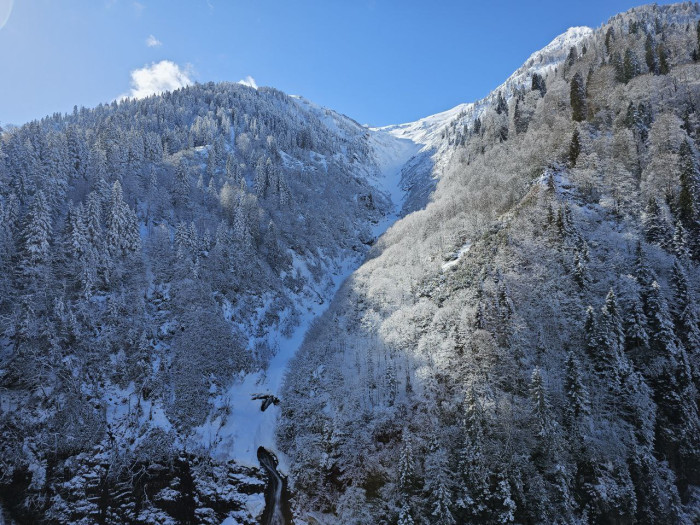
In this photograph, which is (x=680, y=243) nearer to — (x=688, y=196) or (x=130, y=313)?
(x=688, y=196)

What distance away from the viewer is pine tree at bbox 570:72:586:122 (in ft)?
259

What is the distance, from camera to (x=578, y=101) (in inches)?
3209

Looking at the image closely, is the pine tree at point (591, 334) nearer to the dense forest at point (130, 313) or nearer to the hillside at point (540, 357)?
the hillside at point (540, 357)

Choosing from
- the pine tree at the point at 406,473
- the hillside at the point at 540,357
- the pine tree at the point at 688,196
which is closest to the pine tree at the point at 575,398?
the hillside at the point at 540,357

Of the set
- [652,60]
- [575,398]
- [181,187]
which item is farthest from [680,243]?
[181,187]

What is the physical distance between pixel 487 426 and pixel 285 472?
98.0ft

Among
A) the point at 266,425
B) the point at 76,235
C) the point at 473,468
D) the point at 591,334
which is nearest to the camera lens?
the point at 473,468

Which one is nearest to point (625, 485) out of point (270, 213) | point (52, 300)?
point (52, 300)

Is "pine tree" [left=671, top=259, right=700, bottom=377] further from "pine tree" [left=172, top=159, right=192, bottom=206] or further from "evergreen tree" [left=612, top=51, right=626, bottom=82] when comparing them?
"pine tree" [left=172, top=159, right=192, bottom=206]

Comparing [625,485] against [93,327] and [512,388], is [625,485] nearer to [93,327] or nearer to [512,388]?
[512,388]

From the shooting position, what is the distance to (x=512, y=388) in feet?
143

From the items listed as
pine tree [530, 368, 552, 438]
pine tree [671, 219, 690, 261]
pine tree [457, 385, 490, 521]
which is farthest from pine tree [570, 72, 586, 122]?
pine tree [457, 385, 490, 521]

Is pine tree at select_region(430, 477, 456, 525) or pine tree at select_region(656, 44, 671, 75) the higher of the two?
pine tree at select_region(656, 44, 671, 75)

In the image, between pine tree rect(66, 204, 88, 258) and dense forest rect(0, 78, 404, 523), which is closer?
dense forest rect(0, 78, 404, 523)
